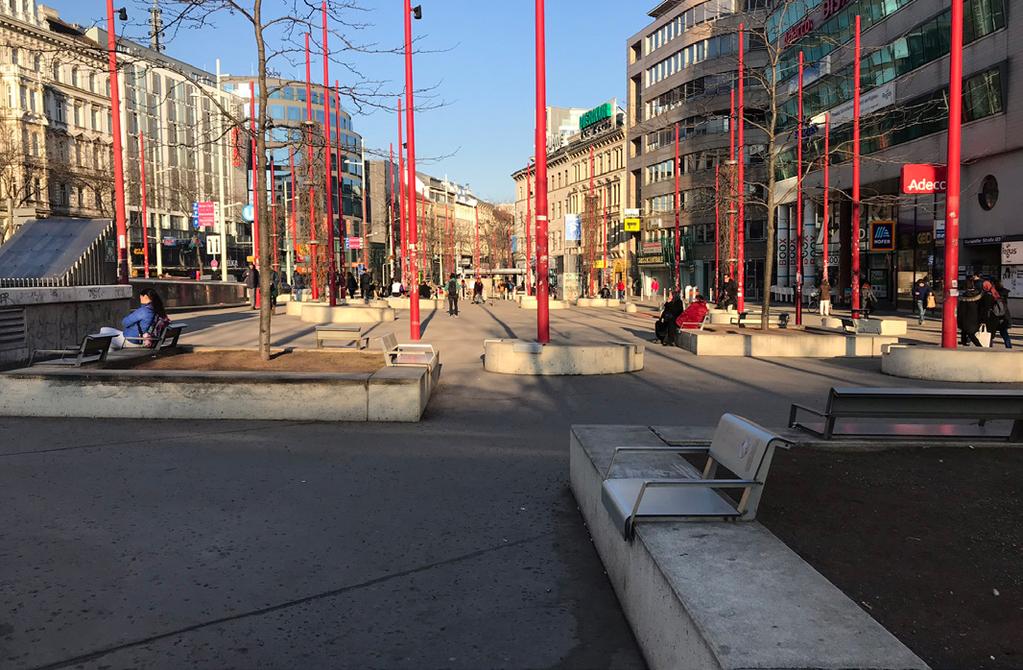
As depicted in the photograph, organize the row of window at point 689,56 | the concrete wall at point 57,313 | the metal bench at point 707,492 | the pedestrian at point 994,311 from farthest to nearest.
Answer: the row of window at point 689,56, the pedestrian at point 994,311, the concrete wall at point 57,313, the metal bench at point 707,492

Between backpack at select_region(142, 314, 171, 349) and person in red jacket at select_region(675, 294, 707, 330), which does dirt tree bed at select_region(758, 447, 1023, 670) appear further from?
person in red jacket at select_region(675, 294, 707, 330)

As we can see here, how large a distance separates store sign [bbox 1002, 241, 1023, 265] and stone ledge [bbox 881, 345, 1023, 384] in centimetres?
1896

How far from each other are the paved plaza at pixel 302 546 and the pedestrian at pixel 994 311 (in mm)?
9956

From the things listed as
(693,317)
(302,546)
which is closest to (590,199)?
(693,317)

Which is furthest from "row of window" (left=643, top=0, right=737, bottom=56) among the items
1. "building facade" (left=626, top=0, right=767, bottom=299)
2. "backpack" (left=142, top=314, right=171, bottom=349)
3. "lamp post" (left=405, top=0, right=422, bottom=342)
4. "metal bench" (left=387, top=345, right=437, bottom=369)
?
"backpack" (left=142, top=314, right=171, bottom=349)

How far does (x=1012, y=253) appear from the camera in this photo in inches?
1156

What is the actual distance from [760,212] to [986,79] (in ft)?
101

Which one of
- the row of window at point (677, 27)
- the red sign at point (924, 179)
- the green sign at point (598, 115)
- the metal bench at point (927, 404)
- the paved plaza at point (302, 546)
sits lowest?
the paved plaza at point (302, 546)

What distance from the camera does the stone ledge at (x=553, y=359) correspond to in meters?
13.7

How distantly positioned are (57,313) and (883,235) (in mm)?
35528

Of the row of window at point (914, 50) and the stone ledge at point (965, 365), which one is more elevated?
the row of window at point (914, 50)

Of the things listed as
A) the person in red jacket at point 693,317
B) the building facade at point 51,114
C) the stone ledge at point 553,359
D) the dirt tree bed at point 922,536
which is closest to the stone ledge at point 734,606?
the dirt tree bed at point 922,536

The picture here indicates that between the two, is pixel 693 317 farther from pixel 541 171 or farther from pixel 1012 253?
pixel 1012 253

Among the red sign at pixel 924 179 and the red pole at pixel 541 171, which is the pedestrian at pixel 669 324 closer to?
the red pole at pixel 541 171
